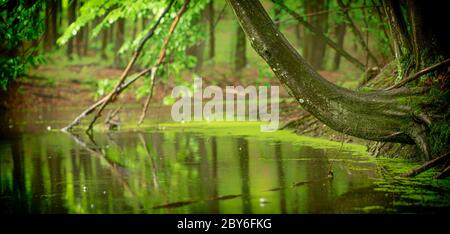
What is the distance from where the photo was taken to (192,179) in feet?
20.6

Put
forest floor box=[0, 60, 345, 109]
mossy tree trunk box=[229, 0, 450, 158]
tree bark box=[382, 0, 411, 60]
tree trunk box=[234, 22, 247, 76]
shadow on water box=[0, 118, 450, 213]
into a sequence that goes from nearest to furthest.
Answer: shadow on water box=[0, 118, 450, 213] < mossy tree trunk box=[229, 0, 450, 158] < tree bark box=[382, 0, 411, 60] < forest floor box=[0, 60, 345, 109] < tree trunk box=[234, 22, 247, 76]

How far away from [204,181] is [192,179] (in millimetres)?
190

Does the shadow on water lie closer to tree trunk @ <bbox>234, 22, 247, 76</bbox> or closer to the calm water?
the calm water

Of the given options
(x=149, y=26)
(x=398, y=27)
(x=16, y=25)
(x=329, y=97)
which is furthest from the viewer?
(x=149, y=26)

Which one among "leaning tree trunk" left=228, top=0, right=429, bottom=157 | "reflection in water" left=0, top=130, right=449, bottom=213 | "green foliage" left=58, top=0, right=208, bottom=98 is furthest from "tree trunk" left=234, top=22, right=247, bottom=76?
"leaning tree trunk" left=228, top=0, right=429, bottom=157

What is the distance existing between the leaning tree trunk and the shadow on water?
50 cm

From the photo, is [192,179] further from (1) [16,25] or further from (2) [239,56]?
(2) [239,56]

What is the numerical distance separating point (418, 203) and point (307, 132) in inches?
221

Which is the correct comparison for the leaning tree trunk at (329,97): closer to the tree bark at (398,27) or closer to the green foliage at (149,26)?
the tree bark at (398,27)

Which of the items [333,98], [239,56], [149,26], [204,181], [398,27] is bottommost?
[204,181]

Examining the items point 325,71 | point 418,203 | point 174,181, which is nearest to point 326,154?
point 174,181

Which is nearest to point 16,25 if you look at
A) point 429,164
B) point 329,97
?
point 329,97

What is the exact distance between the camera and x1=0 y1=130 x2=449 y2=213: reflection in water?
4922mm

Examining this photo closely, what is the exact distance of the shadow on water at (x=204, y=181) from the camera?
4895 millimetres
